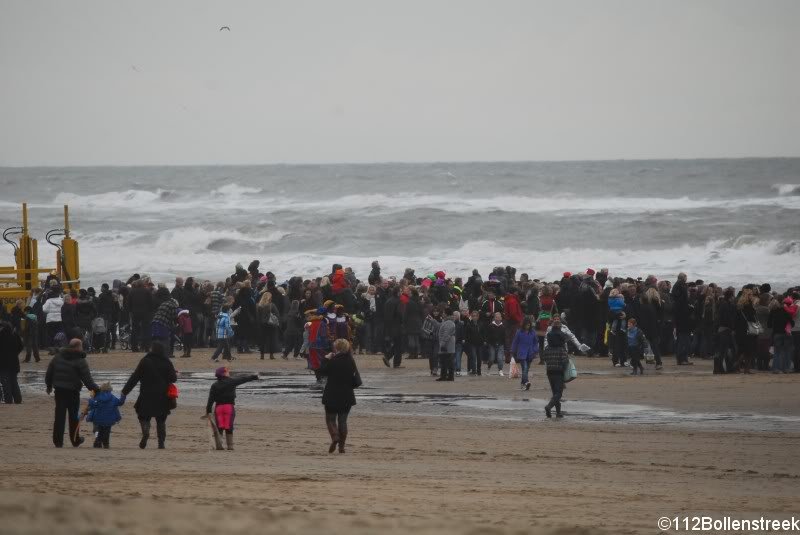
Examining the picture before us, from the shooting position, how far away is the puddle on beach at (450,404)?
717 inches

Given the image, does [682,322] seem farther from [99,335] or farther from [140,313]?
[99,335]

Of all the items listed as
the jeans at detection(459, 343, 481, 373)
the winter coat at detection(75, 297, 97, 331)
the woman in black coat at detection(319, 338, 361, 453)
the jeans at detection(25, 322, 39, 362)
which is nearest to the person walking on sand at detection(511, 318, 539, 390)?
the jeans at detection(459, 343, 481, 373)

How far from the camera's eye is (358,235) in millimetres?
68375

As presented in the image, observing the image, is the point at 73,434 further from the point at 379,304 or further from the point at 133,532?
the point at 379,304

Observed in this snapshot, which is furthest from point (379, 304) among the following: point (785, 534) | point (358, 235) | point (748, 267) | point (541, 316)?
point (358, 235)

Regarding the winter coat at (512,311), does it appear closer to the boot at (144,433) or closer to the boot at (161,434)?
the boot at (161,434)

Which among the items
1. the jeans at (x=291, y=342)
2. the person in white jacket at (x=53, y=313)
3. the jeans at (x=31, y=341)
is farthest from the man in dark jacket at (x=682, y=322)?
the jeans at (x=31, y=341)

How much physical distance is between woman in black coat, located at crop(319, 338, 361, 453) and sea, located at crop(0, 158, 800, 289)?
33.0 metres

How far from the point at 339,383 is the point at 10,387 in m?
7.19

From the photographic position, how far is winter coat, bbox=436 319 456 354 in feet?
74.4

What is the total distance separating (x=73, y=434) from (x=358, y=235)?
52.7m

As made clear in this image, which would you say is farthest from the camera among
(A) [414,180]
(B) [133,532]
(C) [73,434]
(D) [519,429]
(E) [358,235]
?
(A) [414,180]

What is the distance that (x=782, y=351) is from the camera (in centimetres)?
2375

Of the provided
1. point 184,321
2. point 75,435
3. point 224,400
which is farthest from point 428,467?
point 184,321
